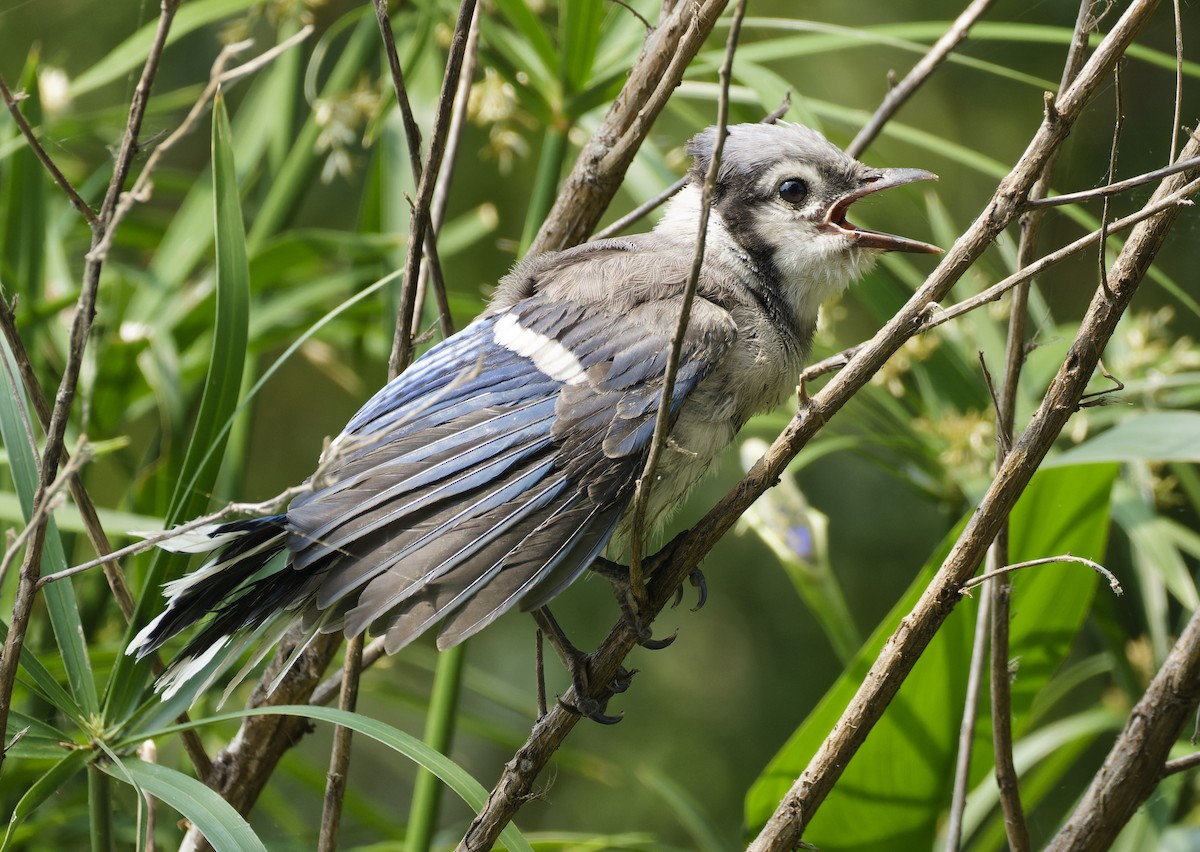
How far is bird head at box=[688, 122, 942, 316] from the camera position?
1.50 meters

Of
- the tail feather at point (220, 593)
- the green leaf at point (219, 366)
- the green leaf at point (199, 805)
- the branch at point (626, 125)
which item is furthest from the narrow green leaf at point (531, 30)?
the green leaf at point (199, 805)

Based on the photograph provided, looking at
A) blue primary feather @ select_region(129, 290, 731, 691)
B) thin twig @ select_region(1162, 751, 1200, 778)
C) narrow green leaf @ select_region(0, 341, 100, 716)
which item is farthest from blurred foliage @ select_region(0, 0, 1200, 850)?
thin twig @ select_region(1162, 751, 1200, 778)

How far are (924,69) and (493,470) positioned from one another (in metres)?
0.71

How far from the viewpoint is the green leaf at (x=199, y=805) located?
0.97 metres

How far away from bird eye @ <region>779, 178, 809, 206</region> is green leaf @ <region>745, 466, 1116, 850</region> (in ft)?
1.56

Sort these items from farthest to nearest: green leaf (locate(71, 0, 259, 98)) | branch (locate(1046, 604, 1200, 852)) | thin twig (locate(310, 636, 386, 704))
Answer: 1. green leaf (locate(71, 0, 259, 98))
2. thin twig (locate(310, 636, 386, 704))
3. branch (locate(1046, 604, 1200, 852))

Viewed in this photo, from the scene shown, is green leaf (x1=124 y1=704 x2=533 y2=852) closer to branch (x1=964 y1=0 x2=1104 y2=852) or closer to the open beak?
branch (x1=964 y1=0 x2=1104 y2=852)

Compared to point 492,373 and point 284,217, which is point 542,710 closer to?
point 492,373

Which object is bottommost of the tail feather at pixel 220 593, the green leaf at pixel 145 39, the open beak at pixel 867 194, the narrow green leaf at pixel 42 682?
the narrow green leaf at pixel 42 682

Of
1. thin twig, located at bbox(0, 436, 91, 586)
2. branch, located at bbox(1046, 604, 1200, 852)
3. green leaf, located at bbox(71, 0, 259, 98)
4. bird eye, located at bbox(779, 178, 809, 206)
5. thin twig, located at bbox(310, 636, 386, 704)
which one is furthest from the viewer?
green leaf, located at bbox(71, 0, 259, 98)

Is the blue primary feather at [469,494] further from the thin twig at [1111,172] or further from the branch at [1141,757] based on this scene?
the branch at [1141,757]

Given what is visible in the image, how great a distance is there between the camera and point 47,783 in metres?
1.10

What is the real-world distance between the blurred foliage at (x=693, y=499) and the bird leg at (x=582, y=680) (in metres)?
0.15

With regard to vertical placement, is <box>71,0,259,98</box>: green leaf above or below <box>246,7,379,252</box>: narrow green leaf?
above
